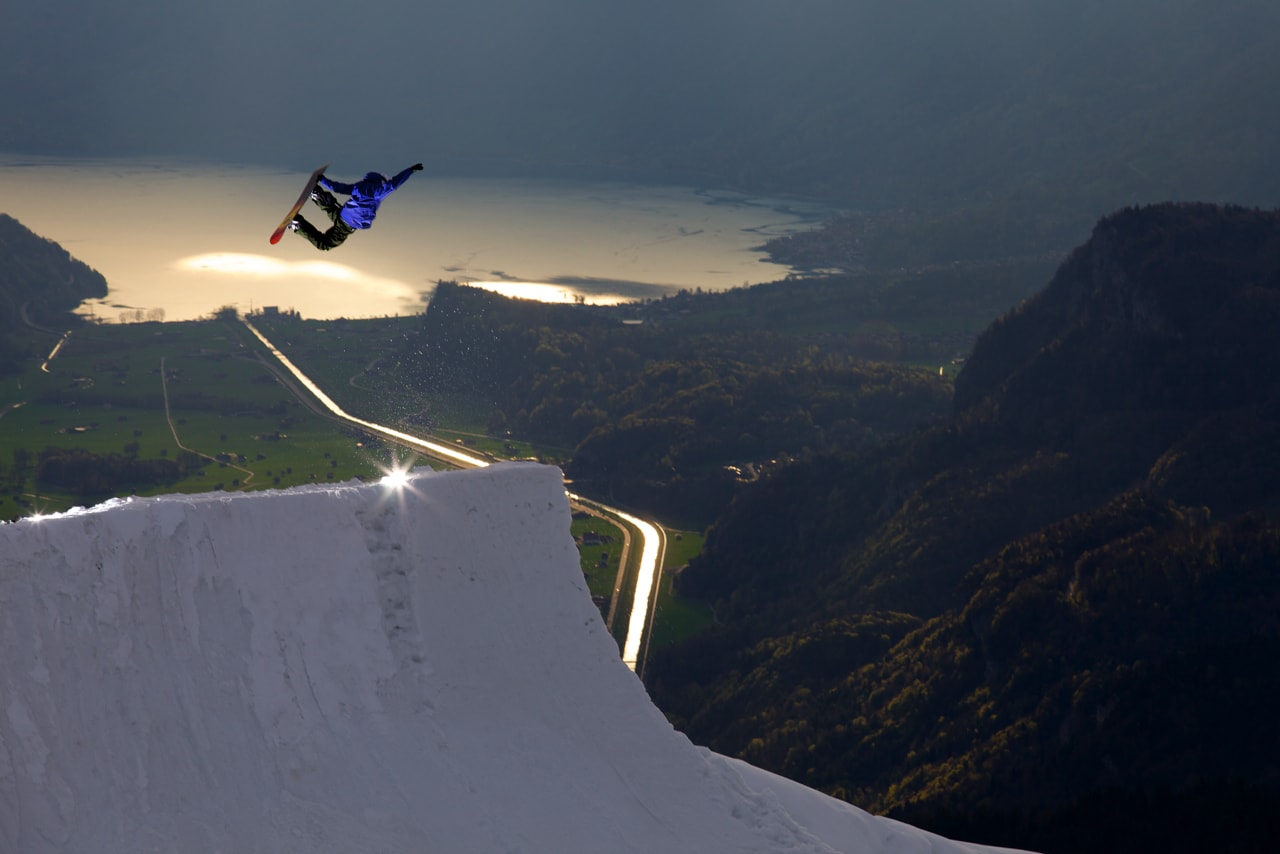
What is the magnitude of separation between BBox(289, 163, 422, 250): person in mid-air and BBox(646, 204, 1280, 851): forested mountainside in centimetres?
2356

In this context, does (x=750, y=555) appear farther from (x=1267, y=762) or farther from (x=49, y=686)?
(x=49, y=686)

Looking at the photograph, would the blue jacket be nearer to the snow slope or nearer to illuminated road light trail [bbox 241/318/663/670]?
the snow slope

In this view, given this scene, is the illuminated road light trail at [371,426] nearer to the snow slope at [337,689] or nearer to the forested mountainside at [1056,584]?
the forested mountainside at [1056,584]

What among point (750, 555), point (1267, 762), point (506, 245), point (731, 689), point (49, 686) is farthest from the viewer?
point (506, 245)

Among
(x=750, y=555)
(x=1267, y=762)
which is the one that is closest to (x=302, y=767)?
(x=1267, y=762)

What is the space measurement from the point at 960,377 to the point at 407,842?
72.6 m

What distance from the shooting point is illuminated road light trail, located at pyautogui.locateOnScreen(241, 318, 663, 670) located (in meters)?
64.6

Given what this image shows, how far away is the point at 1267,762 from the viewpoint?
127 ft

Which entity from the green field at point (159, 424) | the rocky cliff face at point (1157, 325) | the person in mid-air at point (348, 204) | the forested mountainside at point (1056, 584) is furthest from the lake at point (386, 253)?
the person in mid-air at point (348, 204)

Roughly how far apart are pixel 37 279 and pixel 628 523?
88.3 metres

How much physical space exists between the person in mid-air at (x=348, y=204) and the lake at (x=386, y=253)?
11758 cm

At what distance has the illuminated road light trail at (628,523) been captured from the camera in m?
64.6

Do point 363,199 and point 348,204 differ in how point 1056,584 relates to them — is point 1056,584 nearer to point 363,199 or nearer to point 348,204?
point 363,199

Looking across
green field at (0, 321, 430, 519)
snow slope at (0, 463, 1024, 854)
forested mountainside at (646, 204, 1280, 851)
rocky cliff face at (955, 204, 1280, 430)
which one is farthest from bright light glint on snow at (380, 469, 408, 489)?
green field at (0, 321, 430, 519)
